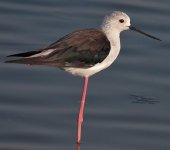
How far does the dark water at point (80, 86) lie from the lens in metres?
8.34

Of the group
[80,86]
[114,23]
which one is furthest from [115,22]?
[80,86]

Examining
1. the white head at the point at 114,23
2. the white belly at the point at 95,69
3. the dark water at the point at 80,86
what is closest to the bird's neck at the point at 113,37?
the white head at the point at 114,23

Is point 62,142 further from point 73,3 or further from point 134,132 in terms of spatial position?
point 73,3

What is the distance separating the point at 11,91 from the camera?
927cm

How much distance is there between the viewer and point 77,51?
8828 millimetres

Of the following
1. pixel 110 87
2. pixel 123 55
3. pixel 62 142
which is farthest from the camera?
pixel 123 55

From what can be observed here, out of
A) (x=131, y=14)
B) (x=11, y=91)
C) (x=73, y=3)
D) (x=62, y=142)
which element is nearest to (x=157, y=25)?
(x=131, y=14)

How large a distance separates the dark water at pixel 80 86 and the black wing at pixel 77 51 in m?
0.58

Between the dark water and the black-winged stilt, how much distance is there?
0.28 metres

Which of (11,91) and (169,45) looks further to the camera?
(169,45)

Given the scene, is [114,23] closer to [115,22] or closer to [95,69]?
[115,22]

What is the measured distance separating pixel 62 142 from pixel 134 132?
83 centimetres

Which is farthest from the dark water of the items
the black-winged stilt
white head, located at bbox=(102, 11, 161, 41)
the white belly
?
white head, located at bbox=(102, 11, 161, 41)

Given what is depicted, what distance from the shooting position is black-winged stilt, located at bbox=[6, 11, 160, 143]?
859cm
